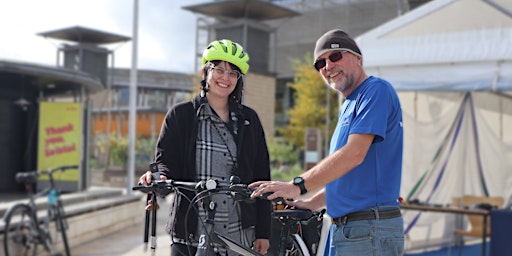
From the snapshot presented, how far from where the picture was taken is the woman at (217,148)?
2982 mm

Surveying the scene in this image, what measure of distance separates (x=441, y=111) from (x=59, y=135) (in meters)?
9.20

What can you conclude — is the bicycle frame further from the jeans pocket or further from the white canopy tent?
the white canopy tent

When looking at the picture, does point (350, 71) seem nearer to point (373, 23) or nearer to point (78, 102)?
point (78, 102)

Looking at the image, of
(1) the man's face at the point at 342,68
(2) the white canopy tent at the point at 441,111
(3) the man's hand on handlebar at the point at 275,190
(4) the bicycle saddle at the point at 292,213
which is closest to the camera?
(3) the man's hand on handlebar at the point at 275,190

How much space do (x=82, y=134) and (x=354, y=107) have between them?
1329cm

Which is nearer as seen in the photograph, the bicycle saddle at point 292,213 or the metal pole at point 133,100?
the bicycle saddle at point 292,213

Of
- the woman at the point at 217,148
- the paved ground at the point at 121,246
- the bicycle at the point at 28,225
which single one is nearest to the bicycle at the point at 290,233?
the woman at the point at 217,148

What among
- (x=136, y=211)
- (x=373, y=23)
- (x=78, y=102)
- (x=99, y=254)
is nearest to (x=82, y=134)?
(x=78, y=102)

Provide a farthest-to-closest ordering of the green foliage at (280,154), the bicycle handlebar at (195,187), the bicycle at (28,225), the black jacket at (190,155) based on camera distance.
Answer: the green foliage at (280,154), the bicycle at (28,225), the black jacket at (190,155), the bicycle handlebar at (195,187)

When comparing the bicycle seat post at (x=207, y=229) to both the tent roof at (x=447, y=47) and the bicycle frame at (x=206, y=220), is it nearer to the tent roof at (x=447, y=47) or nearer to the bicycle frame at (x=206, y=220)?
the bicycle frame at (x=206, y=220)

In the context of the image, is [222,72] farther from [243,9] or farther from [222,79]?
[243,9]

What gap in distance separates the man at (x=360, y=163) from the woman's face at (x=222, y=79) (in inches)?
18.5

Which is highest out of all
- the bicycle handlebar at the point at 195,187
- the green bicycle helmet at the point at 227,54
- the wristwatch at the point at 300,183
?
the green bicycle helmet at the point at 227,54

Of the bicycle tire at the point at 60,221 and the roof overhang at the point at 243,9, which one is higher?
the roof overhang at the point at 243,9
